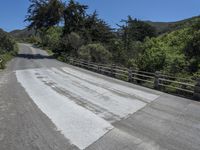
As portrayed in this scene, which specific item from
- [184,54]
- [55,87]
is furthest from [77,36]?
[55,87]

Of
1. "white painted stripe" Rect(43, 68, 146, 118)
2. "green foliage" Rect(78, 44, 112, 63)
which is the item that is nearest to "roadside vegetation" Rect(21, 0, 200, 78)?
"green foliage" Rect(78, 44, 112, 63)

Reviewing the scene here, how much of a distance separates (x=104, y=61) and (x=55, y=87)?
2012cm

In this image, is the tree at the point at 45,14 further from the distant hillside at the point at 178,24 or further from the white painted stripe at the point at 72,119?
the white painted stripe at the point at 72,119

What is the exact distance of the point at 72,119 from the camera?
326 inches

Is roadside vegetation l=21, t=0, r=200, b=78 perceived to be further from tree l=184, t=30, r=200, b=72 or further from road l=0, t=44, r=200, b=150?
road l=0, t=44, r=200, b=150

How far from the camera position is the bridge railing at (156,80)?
511 inches

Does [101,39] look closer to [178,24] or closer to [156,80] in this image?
[156,80]

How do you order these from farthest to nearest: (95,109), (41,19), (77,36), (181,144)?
(41,19) → (77,36) → (95,109) → (181,144)

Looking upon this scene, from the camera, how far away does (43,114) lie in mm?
8836

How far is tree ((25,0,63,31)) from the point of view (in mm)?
45250

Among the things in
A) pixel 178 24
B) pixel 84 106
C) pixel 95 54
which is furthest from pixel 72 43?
pixel 178 24

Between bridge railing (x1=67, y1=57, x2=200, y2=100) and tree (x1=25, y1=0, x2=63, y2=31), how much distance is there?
61.7ft

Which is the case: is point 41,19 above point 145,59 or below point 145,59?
above

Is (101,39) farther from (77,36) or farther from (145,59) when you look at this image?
(145,59)
